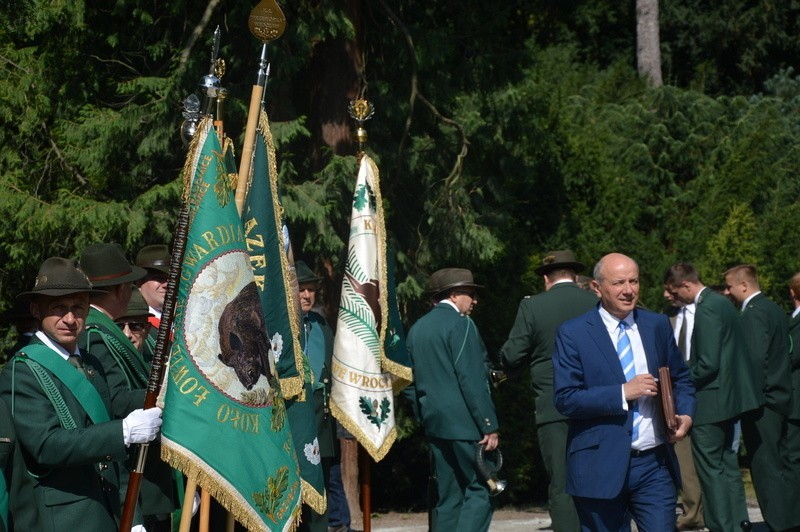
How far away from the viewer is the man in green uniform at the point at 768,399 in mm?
10258

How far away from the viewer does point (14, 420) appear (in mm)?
5207

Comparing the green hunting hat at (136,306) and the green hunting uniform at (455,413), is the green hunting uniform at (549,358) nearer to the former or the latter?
the green hunting uniform at (455,413)

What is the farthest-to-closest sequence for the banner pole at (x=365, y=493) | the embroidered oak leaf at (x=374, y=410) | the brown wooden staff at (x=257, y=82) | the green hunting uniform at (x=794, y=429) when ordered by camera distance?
1. the green hunting uniform at (x=794, y=429)
2. the embroidered oak leaf at (x=374, y=410)
3. the banner pole at (x=365, y=493)
4. the brown wooden staff at (x=257, y=82)

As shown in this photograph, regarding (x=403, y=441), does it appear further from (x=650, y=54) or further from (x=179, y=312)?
(x=650, y=54)

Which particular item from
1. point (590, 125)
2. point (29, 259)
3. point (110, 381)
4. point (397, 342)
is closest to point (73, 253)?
point (29, 259)

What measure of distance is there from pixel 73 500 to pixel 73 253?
5.54 meters

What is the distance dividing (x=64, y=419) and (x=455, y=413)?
457 centimetres

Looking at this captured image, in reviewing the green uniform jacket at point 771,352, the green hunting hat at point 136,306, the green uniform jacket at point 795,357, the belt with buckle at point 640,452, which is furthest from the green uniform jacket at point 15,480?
the green uniform jacket at point 795,357

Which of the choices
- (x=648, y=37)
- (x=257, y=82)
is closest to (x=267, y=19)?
(x=257, y=82)

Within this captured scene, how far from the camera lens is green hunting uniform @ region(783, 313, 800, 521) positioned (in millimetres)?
10242

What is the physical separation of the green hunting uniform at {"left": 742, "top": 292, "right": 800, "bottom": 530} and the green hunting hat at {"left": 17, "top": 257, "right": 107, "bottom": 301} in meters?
6.40

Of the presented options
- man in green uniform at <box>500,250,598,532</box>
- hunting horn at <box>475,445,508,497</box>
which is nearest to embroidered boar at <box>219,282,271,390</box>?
hunting horn at <box>475,445,508,497</box>

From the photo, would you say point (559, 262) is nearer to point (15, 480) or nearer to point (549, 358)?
point (549, 358)

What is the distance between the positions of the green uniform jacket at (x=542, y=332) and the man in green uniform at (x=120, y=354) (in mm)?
3868
